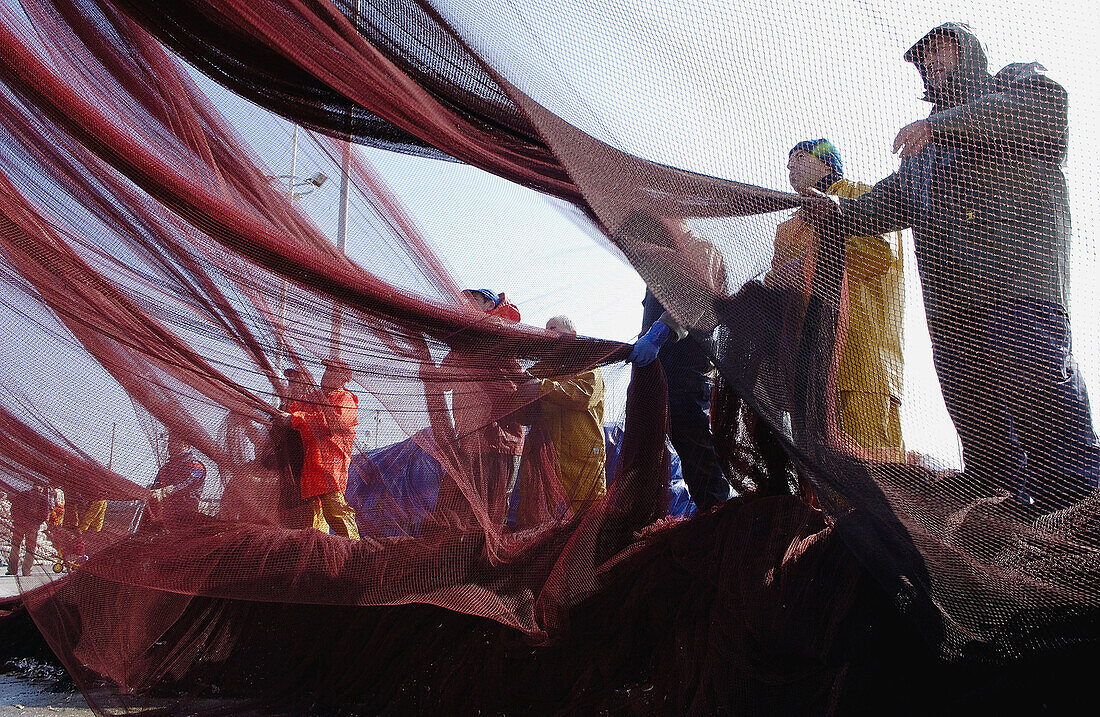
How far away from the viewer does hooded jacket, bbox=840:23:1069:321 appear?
1.35m

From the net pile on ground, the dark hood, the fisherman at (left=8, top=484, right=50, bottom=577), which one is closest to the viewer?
the dark hood

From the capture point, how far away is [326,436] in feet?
8.45

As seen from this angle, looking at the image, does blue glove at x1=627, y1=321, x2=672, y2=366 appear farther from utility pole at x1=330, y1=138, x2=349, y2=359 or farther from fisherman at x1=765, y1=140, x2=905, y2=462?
utility pole at x1=330, y1=138, x2=349, y2=359

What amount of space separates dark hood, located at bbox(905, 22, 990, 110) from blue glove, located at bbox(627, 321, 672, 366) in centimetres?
123

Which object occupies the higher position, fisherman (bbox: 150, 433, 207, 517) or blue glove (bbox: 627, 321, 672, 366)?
blue glove (bbox: 627, 321, 672, 366)

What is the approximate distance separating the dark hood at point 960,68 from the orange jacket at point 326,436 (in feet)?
5.86

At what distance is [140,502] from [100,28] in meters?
1.53

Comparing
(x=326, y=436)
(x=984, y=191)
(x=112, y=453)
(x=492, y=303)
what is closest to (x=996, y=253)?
(x=984, y=191)

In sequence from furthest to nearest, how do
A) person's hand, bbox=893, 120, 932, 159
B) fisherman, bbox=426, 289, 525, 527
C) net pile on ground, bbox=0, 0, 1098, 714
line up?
fisherman, bbox=426, 289, 525, 527, net pile on ground, bbox=0, 0, 1098, 714, person's hand, bbox=893, 120, 932, 159

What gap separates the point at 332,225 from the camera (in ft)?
8.48

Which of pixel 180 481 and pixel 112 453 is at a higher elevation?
pixel 112 453

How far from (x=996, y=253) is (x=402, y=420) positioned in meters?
1.70

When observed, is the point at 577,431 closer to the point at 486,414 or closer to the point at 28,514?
the point at 486,414

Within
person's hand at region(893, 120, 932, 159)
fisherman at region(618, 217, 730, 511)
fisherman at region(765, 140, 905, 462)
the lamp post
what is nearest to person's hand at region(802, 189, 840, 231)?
fisherman at region(765, 140, 905, 462)
